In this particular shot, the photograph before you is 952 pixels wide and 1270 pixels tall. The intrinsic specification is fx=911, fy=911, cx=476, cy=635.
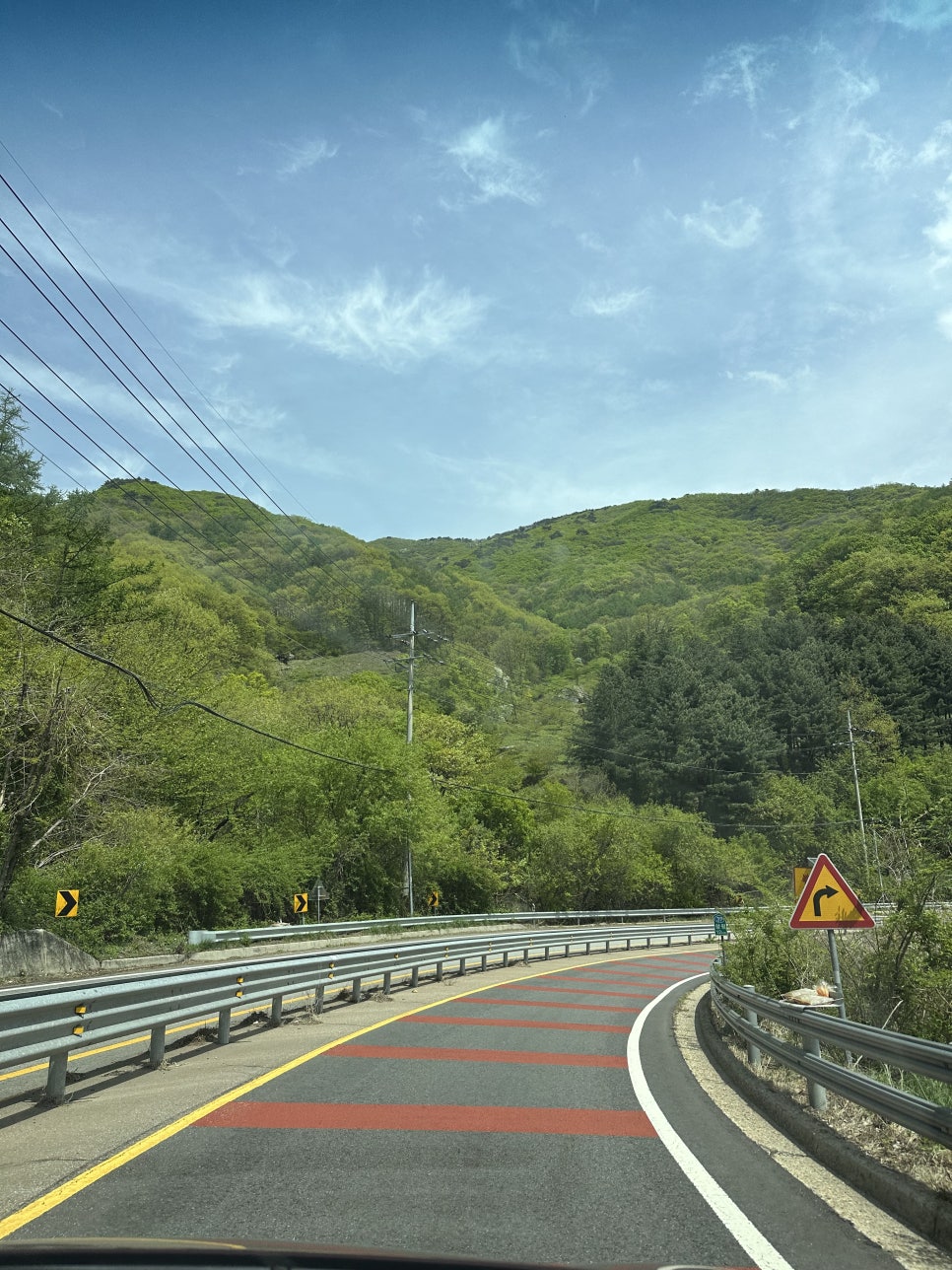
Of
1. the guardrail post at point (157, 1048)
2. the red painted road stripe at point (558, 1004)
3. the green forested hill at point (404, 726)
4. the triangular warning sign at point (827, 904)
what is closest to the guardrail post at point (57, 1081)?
the guardrail post at point (157, 1048)

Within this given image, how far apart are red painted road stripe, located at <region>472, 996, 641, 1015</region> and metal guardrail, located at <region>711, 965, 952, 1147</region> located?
744 cm

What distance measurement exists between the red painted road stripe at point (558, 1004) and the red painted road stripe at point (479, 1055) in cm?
567

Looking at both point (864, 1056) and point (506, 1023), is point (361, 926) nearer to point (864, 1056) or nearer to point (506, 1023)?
point (506, 1023)

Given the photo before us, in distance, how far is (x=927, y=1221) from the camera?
4586 millimetres

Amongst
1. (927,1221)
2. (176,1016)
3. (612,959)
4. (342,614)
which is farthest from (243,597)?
(927,1221)

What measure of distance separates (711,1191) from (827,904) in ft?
14.5

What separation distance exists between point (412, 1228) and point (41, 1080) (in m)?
5.53

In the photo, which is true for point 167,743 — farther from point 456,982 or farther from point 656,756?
point 656,756

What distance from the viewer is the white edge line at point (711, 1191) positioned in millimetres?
4215

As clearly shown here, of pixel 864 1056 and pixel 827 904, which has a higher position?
pixel 827 904

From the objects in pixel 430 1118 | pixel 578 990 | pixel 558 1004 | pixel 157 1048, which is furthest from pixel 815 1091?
pixel 578 990

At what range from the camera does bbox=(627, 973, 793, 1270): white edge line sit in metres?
4.21

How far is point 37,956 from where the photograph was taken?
19000 millimetres

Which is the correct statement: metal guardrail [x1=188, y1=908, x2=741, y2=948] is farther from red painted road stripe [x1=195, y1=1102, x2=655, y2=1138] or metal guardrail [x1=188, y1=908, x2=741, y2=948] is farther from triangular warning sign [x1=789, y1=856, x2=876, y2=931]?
red painted road stripe [x1=195, y1=1102, x2=655, y2=1138]
